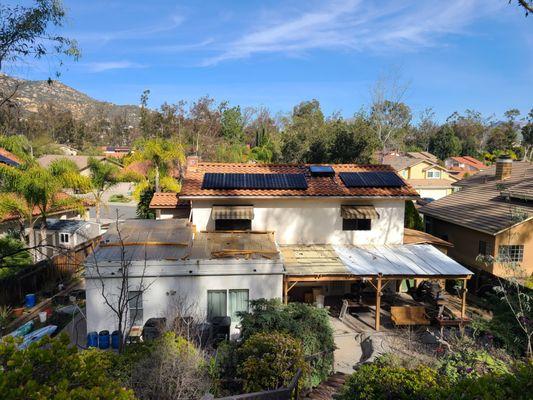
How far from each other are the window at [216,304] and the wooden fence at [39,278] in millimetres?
6133

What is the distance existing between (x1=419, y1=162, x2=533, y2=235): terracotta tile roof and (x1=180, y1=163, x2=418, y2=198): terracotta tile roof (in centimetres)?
614

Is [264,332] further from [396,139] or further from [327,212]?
[396,139]

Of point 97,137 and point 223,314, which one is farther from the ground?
point 97,137

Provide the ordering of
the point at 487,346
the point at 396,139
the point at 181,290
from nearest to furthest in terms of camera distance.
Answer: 1. the point at 487,346
2. the point at 181,290
3. the point at 396,139

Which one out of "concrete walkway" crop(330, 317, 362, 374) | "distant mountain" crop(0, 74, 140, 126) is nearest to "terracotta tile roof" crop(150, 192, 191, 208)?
"concrete walkway" crop(330, 317, 362, 374)

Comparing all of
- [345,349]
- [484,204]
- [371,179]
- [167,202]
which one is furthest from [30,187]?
[484,204]

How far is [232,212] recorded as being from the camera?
18.5 m

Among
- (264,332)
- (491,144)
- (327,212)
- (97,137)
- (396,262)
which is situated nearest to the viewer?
(264,332)

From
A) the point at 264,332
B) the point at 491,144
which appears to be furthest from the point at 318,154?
the point at 491,144

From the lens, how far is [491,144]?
100000 mm

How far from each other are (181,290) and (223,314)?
1896 mm

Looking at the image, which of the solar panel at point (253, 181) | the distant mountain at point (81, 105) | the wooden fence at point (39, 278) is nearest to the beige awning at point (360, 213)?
the solar panel at point (253, 181)

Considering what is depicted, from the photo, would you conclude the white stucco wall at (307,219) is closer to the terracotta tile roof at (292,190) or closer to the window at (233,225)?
the window at (233,225)

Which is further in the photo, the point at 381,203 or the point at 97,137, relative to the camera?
the point at 97,137
